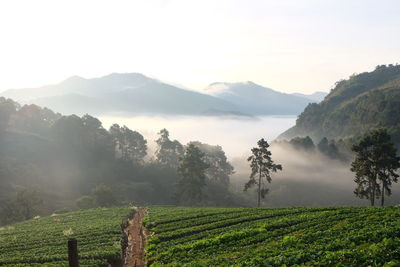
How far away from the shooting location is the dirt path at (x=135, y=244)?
3326cm

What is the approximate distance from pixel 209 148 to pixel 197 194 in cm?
5680

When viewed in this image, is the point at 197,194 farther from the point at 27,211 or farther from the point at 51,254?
the point at 51,254

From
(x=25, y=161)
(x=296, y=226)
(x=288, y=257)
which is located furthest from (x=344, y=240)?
(x=25, y=161)

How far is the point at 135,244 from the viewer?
39.5 metres

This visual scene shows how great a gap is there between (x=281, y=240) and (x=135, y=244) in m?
17.2

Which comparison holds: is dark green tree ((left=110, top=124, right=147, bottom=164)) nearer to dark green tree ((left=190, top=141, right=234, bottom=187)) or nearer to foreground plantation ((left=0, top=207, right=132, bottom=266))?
dark green tree ((left=190, top=141, right=234, bottom=187))

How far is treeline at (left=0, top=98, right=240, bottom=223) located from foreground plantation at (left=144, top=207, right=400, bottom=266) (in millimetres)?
58789

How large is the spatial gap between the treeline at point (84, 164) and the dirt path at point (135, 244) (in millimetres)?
48321

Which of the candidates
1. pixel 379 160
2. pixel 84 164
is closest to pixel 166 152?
pixel 84 164

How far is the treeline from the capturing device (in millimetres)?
116062

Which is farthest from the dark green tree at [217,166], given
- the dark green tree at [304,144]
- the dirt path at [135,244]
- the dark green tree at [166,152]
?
the dirt path at [135,244]

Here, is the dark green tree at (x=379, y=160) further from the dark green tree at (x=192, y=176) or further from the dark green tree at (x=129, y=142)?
the dark green tree at (x=129, y=142)

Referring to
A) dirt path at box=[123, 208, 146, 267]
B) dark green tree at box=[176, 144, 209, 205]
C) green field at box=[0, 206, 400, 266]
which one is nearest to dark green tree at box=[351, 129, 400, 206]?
green field at box=[0, 206, 400, 266]

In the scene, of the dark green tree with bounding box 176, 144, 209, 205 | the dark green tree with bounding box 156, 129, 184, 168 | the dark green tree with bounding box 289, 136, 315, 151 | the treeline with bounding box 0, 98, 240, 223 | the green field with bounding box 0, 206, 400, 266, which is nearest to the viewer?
the green field with bounding box 0, 206, 400, 266
